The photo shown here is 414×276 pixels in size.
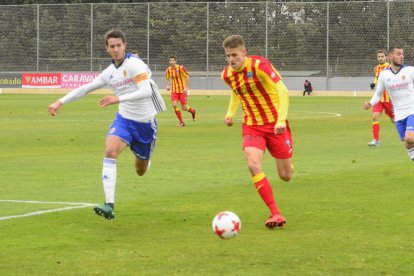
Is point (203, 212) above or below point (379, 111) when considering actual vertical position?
below

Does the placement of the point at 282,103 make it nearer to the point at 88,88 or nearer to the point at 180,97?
the point at 88,88

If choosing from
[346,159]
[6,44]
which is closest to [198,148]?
[346,159]

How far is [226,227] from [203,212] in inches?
92.8

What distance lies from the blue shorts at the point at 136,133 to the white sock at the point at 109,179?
1.47ft

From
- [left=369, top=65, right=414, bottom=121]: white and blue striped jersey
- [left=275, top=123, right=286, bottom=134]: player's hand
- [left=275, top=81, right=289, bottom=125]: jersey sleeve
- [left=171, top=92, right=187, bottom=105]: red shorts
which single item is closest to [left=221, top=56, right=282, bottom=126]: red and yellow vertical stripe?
[left=275, top=81, right=289, bottom=125]: jersey sleeve

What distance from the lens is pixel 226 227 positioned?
979 centimetres

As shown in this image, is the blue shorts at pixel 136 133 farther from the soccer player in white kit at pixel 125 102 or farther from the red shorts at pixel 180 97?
the red shorts at pixel 180 97

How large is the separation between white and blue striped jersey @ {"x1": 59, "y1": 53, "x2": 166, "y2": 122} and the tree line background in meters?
52.0

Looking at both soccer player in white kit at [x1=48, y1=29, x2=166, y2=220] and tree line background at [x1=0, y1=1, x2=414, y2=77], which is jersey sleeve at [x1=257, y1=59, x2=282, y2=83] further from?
tree line background at [x1=0, y1=1, x2=414, y2=77]

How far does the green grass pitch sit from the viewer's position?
8836mm

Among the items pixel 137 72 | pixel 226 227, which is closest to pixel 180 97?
pixel 137 72

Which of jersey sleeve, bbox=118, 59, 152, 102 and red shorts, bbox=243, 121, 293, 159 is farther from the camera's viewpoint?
jersey sleeve, bbox=118, 59, 152, 102

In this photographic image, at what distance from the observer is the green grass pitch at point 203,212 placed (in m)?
8.84

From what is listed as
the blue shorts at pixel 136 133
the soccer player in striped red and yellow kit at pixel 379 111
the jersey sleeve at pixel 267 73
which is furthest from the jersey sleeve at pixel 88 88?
the soccer player in striped red and yellow kit at pixel 379 111
